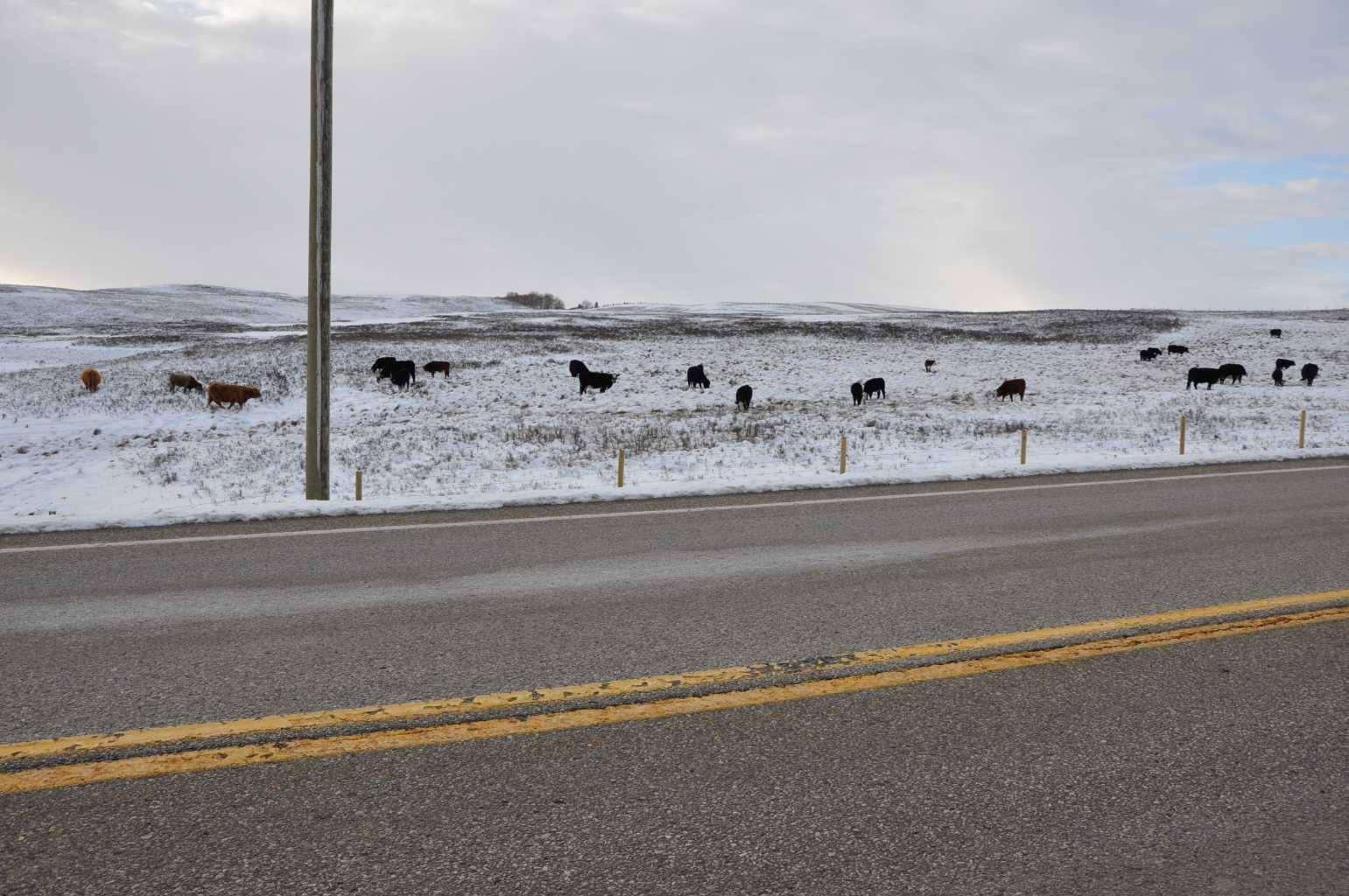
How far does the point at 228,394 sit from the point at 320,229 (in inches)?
674

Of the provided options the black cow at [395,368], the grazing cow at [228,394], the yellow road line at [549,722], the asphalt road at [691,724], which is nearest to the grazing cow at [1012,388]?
the black cow at [395,368]

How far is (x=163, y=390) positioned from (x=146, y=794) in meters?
28.6

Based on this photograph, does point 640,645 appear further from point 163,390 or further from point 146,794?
point 163,390

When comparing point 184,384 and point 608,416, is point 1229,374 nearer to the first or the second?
point 608,416

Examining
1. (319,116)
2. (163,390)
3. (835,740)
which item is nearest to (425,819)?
(835,740)

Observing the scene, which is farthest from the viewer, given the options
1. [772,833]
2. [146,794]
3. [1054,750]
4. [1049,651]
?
[1049,651]

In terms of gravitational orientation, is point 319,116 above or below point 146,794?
above

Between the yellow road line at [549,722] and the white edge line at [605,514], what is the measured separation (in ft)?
16.4

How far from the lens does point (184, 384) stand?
28.3 meters

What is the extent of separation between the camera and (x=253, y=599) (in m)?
6.28

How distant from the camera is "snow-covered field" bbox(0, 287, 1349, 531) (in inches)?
551

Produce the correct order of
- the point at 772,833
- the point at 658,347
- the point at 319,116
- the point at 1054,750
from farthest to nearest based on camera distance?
the point at 658,347 < the point at 319,116 < the point at 1054,750 < the point at 772,833

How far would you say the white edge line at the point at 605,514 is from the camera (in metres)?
8.19

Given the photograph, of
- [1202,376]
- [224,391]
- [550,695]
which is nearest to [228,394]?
[224,391]
